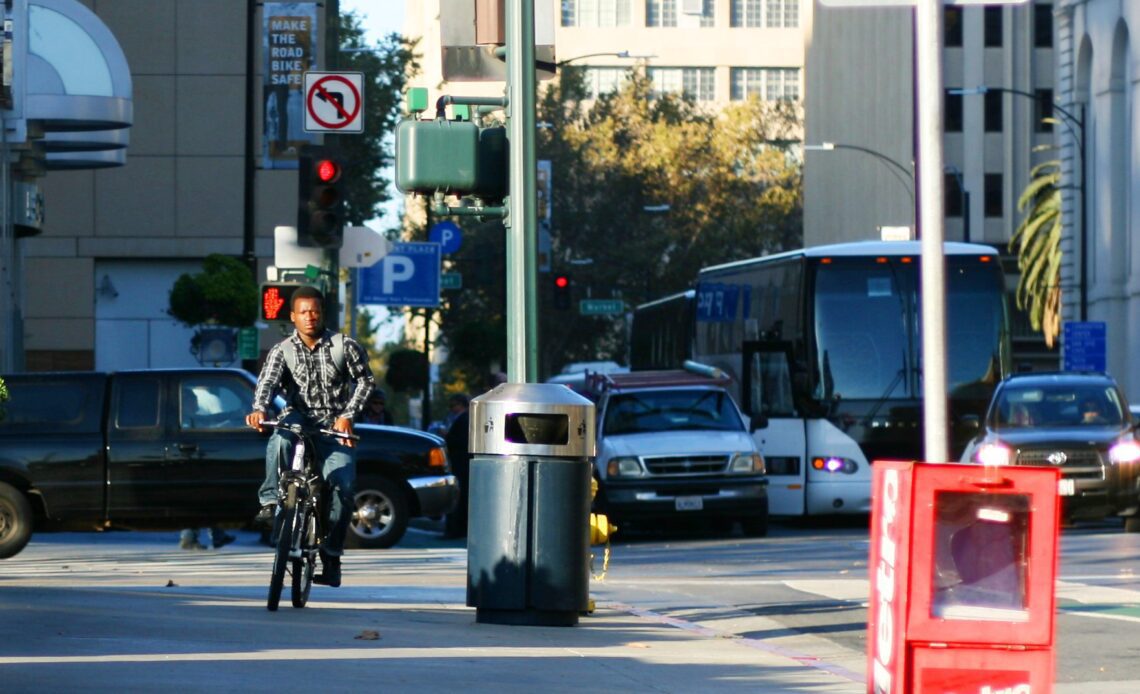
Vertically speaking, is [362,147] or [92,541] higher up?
[362,147]

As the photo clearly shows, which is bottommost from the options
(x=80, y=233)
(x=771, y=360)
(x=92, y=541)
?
(x=92, y=541)

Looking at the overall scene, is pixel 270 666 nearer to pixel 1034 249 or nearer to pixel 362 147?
pixel 362 147

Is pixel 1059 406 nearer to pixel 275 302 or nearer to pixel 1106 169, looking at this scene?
pixel 275 302

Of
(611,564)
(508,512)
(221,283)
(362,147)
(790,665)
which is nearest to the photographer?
(790,665)

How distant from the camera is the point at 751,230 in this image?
76062mm

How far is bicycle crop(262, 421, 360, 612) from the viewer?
39.0 ft

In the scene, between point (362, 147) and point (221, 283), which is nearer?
point (221, 283)

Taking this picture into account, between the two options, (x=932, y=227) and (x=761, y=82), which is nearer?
(x=932, y=227)

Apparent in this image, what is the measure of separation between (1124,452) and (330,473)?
13.9 meters

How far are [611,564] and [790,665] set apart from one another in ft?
29.7

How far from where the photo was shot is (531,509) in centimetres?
1141

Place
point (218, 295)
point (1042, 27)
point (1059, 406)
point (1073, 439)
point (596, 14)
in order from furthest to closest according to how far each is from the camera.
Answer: point (596, 14)
point (1042, 27)
point (218, 295)
point (1059, 406)
point (1073, 439)

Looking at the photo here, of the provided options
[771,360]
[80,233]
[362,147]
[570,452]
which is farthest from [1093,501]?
[362,147]

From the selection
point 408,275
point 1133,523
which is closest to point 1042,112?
point 408,275
